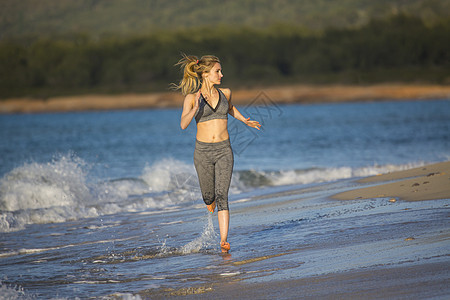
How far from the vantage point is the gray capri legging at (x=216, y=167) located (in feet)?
Answer: 20.0

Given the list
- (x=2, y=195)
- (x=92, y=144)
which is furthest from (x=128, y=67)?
(x=2, y=195)

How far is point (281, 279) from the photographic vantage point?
4859 mm

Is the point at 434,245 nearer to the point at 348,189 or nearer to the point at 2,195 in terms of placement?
the point at 348,189

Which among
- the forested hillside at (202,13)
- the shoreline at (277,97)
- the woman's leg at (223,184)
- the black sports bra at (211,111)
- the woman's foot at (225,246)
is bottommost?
the woman's foot at (225,246)

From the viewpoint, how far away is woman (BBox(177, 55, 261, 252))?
6.03 meters

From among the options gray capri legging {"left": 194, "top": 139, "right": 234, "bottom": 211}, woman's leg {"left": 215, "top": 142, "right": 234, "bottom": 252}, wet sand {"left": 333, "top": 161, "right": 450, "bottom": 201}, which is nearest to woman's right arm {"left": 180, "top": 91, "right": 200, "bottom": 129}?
gray capri legging {"left": 194, "top": 139, "right": 234, "bottom": 211}

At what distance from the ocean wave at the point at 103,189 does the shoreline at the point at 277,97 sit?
66.3 m

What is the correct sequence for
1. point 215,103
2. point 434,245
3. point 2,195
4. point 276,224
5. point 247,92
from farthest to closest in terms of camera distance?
point 247,92, point 2,195, point 276,224, point 215,103, point 434,245

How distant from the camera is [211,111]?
19.9ft

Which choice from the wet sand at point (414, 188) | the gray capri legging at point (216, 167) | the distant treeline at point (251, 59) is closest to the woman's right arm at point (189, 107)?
the gray capri legging at point (216, 167)

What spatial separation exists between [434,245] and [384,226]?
107 centimetres

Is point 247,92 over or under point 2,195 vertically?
over

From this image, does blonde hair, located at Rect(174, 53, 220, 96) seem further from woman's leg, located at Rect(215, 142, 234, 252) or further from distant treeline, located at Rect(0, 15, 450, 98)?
distant treeline, located at Rect(0, 15, 450, 98)

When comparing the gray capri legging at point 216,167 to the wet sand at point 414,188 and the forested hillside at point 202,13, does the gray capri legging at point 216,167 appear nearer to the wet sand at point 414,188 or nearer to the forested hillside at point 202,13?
the wet sand at point 414,188
